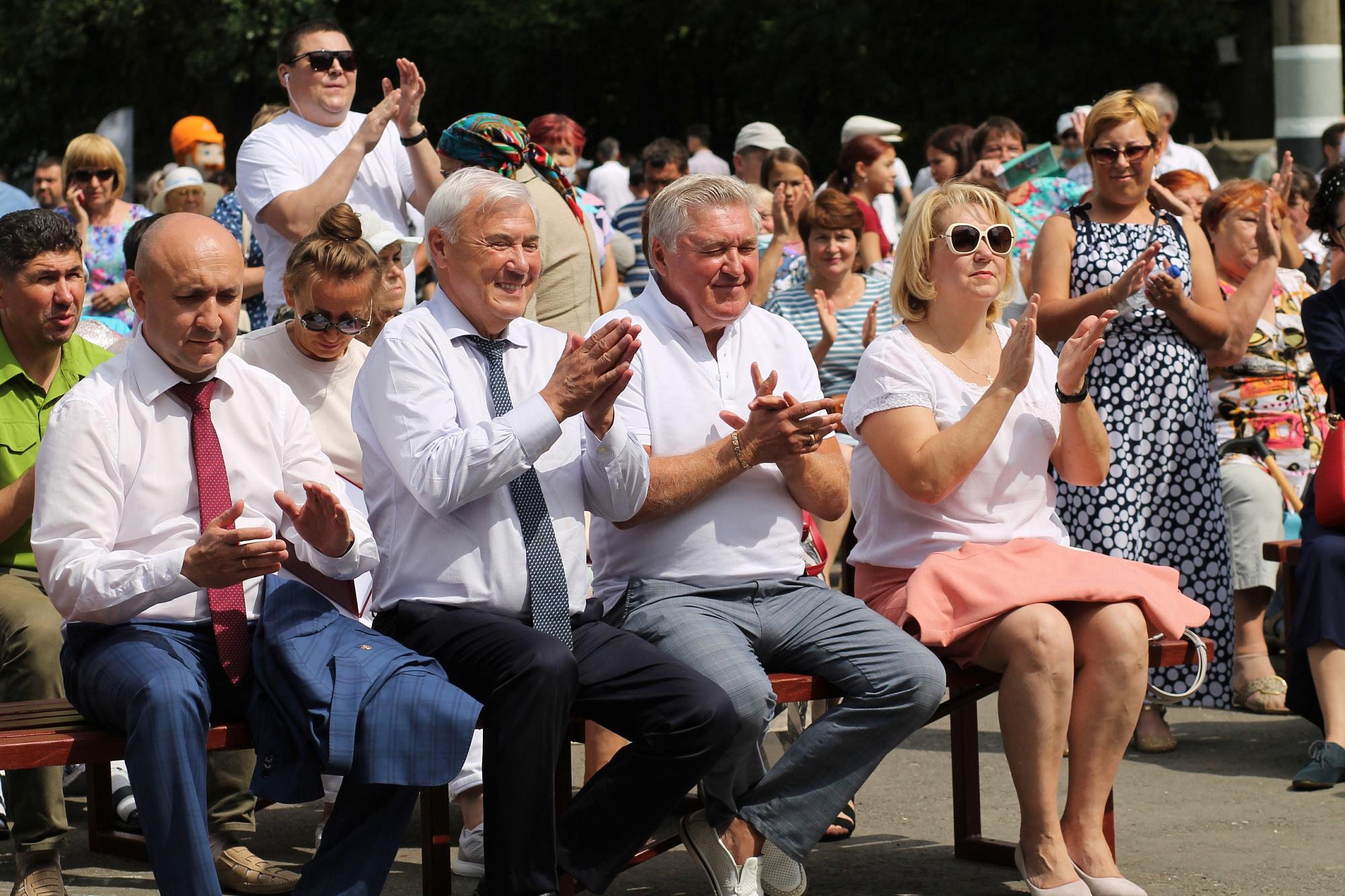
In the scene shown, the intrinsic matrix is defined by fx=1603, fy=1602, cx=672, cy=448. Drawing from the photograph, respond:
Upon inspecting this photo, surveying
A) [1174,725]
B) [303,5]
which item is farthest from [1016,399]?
[303,5]

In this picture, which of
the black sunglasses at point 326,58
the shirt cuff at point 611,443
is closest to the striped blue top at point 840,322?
the black sunglasses at point 326,58

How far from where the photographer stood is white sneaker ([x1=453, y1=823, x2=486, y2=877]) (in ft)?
14.7

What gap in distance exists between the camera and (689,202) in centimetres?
431

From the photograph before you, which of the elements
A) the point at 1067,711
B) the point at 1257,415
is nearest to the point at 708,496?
the point at 1067,711

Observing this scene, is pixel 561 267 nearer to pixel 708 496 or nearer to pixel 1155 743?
pixel 708 496

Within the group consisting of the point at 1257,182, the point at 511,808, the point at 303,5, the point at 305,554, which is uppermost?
the point at 303,5

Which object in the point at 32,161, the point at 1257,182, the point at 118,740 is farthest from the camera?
the point at 32,161

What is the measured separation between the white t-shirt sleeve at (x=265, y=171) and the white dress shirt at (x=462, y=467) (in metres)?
2.09

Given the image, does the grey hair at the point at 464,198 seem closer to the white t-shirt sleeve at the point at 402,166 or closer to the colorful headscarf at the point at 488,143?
the colorful headscarf at the point at 488,143

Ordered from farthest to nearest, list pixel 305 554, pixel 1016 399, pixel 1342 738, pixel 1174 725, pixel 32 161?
1. pixel 32 161
2. pixel 1174 725
3. pixel 1342 738
4. pixel 1016 399
5. pixel 305 554

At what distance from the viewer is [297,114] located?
244 inches

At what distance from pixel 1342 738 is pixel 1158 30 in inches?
667

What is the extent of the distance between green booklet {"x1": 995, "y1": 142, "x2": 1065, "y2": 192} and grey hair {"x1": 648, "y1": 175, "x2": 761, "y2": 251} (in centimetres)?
419

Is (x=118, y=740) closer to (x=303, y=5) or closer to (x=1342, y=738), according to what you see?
(x=1342, y=738)
